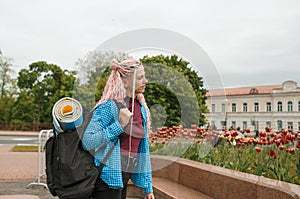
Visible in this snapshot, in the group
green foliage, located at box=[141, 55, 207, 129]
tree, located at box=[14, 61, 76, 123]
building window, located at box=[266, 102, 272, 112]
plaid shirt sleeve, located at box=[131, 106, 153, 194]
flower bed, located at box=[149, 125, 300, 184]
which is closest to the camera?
plaid shirt sleeve, located at box=[131, 106, 153, 194]

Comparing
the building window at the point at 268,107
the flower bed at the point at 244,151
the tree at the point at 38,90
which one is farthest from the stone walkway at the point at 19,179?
the building window at the point at 268,107

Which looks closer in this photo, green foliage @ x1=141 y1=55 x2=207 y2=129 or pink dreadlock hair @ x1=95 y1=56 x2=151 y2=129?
pink dreadlock hair @ x1=95 y1=56 x2=151 y2=129

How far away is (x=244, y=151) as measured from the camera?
19.4 ft

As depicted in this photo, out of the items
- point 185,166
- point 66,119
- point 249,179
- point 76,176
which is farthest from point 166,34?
point 185,166

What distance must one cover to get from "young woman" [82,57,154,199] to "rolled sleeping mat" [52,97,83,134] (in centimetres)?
10

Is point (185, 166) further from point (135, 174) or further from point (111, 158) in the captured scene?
point (111, 158)

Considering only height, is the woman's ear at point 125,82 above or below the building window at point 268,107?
below

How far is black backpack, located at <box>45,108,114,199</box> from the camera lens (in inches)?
88.0

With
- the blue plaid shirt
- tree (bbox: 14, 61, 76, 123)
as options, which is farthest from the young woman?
tree (bbox: 14, 61, 76, 123)

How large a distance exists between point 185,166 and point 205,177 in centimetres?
74

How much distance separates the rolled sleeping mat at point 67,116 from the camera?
2332 millimetres

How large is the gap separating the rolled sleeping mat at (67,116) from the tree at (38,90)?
3953 cm

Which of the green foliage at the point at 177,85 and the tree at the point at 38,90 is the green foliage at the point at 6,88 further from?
the green foliage at the point at 177,85

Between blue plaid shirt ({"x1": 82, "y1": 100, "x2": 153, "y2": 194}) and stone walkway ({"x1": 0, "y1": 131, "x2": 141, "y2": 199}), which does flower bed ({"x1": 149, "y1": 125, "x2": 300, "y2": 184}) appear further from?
stone walkway ({"x1": 0, "y1": 131, "x2": 141, "y2": 199})
